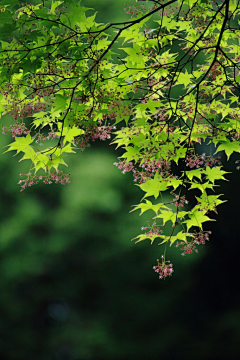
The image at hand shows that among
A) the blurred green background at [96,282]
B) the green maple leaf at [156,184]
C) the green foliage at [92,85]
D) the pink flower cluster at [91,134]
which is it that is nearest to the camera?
the green foliage at [92,85]

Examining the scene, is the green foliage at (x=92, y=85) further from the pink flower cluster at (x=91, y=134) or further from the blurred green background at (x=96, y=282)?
the blurred green background at (x=96, y=282)

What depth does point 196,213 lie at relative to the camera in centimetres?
200

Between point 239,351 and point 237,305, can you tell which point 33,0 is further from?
point 239,351

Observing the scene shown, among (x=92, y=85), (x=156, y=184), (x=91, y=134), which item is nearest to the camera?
(x=92, y=85)

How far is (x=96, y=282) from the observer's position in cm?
495

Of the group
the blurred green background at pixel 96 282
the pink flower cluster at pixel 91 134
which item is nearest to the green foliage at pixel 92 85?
the pink flower cluster at pixel 91 134

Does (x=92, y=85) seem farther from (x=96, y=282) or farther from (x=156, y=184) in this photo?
(x=96, y=282)

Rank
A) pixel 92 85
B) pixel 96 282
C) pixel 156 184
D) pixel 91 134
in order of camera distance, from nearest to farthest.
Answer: pixel 92 85, pixel 91 134, pixel 156 184, pixel 96 282

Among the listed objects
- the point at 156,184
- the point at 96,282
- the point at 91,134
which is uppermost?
the point at 96,282

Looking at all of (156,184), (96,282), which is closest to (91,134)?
(156,184)

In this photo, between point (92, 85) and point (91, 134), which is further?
point (91, 134)

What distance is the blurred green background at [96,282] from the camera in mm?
4824

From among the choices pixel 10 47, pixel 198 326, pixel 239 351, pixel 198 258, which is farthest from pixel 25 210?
pixel 239 351

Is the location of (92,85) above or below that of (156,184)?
above
